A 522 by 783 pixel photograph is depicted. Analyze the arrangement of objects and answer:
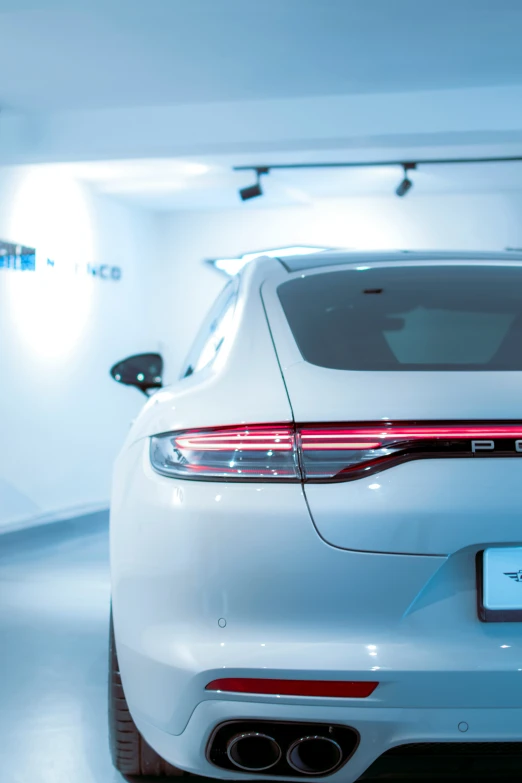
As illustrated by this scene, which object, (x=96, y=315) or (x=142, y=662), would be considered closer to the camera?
(x=142, y=662)

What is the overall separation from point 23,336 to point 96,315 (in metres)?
1.49

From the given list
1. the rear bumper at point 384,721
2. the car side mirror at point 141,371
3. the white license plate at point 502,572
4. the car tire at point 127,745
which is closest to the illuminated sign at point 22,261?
the car side mirror at point 141,371

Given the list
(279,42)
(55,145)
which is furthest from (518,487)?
(55,145)

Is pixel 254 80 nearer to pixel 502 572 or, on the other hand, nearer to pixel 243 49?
pixel 243 49

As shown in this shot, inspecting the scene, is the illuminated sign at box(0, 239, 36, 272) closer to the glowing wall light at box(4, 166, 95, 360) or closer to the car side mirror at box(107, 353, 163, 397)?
the glowing wall light at box(4, 166, 95, 360)

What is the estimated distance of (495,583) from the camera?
142cm

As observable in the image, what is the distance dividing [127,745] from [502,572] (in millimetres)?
968

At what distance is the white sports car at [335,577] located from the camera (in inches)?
55.7

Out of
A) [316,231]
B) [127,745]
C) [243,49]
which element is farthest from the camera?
[316,231]

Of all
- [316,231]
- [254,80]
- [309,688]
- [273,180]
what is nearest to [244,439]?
[309,688]

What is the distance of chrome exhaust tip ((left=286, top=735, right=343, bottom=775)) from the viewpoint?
1472 mm

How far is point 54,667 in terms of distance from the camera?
10.7 feet

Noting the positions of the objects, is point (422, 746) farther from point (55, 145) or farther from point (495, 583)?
point (55, 145)

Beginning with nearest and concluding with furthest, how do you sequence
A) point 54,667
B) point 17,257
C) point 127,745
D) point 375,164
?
point 127,745
point 54,667
point 17,257
point 375,164
